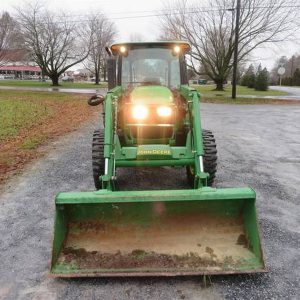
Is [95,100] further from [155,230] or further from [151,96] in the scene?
[155,230]

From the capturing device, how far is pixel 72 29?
38156 mm

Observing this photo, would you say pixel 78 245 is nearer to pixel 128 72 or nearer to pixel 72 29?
pixel 128 72

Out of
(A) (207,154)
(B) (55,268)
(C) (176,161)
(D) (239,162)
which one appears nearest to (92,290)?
(B) (55,268)

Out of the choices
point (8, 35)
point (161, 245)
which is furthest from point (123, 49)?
point (8, 35)

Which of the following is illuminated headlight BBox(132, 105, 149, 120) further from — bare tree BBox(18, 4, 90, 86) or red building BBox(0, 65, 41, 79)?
red building BBox(0, 65, 41, 79)

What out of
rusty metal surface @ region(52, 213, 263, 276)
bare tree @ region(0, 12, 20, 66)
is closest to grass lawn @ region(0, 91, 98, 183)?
rusty metal surface @ region(52, 213, 263, 276)

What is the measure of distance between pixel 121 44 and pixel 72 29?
35.4 meters

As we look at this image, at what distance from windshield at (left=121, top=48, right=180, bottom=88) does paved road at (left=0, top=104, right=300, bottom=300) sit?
150 cm

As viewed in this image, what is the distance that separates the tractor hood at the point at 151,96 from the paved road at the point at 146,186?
138 centimetres

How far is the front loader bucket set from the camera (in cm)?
304

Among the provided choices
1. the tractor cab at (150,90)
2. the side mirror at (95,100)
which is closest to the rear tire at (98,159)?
the tractor cab at (150,90)

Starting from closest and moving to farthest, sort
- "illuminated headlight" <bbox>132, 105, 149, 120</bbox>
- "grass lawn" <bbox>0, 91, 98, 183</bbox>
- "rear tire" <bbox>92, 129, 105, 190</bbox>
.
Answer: "illuminated headlight" <bbox>132, 105, 149, 120</bbox>, "rear tire" <bbox>92, 129, 105, 190</bbox>, "grass lawn" <bbox>0, 91, 98, 183</bbox>

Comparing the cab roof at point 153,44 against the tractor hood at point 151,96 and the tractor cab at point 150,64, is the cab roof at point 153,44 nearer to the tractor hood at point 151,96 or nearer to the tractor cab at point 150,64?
the tractor cab at point 150,64

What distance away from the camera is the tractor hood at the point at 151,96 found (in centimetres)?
466
